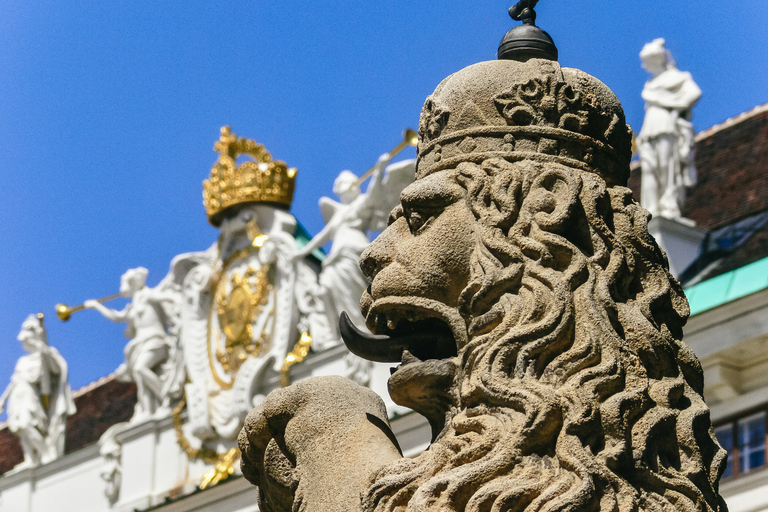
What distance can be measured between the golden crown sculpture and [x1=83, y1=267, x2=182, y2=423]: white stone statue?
2165 mm

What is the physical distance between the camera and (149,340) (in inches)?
1035

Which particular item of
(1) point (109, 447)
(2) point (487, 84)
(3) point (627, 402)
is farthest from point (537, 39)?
(1) point (109, 447)

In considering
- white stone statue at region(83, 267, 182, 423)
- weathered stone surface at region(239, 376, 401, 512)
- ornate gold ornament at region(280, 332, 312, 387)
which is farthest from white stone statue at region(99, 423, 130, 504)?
weathered stone surface at region(239, 376, 401, 512)

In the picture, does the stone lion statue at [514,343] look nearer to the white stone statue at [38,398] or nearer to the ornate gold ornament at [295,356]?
the ornate gold ornament at [295,356]

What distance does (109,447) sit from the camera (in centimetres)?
2625

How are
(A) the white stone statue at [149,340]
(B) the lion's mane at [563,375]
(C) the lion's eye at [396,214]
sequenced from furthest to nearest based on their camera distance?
(A) the white stone statue at [149,340], (C) the lion's eye at [396,214], (B) the lion's mane at [563,375]

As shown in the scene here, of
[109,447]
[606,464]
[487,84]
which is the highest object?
[109,447]

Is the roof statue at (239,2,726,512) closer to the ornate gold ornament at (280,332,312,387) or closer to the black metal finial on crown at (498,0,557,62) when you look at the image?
the black metal finial on crown at (498,0,557,62)

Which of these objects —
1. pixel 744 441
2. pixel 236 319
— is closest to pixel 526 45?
pixel 744 441

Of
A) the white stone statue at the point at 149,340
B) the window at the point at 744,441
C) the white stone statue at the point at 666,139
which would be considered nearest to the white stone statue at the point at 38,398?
the white stone statue at the point at 149,340

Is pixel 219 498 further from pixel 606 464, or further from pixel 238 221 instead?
pixel 606 464

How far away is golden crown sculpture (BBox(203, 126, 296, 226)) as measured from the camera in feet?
79.9

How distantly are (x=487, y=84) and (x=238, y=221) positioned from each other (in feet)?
66.2

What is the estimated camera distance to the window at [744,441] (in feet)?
60.7
